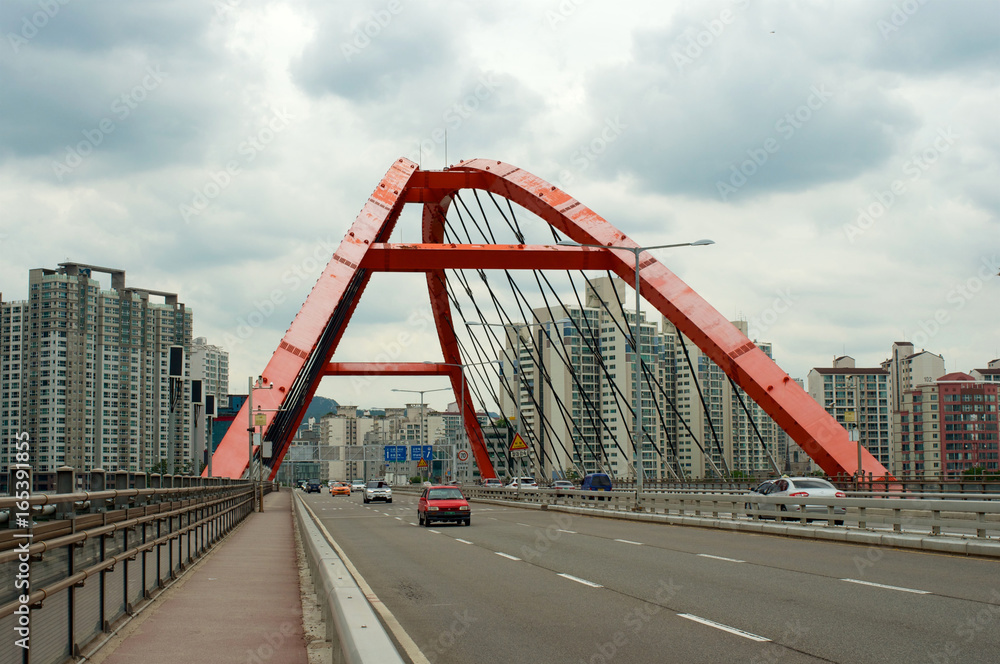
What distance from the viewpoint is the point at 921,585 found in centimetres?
1348

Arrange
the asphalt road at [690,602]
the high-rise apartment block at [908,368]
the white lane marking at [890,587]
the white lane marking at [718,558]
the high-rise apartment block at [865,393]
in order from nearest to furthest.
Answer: the asphalt road at [690,602] < the white lane marking at [890,587] < the white lane marking at [718,558] < the high-rise apartment block at [865,393] < the high-rise apartment block at [908,368]

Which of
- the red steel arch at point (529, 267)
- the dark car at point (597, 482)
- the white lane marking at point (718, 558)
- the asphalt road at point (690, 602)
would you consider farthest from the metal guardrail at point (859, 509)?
the white lane marking at point (718, 558)

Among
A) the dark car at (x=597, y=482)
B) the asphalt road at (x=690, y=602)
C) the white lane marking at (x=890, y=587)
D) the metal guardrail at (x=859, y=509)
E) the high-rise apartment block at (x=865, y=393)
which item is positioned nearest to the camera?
the asphalt road at (x=690, y=602)

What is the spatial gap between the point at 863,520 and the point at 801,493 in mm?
5225

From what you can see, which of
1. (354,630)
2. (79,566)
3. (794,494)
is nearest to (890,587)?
(354,630)

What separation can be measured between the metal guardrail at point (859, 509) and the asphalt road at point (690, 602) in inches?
62.3

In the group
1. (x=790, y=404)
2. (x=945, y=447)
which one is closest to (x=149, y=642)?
(x=790, y=404)

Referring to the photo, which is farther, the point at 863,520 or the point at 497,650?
the point at 863,520

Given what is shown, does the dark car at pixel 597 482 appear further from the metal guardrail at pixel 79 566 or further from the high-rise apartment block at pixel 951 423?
the high-rise apartment block at pixel 951 423

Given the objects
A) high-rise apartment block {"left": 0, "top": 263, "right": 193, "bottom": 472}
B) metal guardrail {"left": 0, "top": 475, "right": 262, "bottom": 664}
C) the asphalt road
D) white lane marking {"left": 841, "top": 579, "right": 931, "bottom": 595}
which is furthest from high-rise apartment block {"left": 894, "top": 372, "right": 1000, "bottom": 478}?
metal guardrail {"left": 0, "top": 475, "right": 262, "bottom": 664}

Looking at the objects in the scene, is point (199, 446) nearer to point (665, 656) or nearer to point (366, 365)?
point (665, 656)

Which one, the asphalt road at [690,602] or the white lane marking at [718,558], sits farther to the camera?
the white lane marking at [718,558]

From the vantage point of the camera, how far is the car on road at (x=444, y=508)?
33688 millimetres

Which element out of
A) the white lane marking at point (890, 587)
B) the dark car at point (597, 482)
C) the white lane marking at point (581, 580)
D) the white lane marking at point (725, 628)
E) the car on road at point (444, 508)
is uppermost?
the white lane marking at point (725, 628)
